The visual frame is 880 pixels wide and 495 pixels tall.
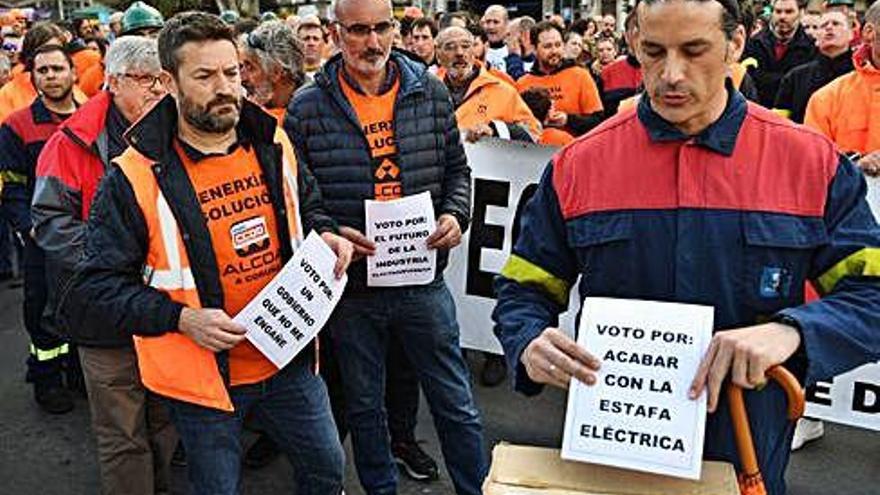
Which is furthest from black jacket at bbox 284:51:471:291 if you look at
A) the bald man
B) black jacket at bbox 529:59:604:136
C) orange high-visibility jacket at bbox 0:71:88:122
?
orange high-visibility jacket at bbox 0:71:88:122

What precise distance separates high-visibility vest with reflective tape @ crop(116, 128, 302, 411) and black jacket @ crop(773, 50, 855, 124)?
13.9 ft

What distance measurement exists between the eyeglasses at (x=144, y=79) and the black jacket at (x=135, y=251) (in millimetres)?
922

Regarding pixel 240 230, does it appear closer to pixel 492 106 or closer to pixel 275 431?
pixel 275 431

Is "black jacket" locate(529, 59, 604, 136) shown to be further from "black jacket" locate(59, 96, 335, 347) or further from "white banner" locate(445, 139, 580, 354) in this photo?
"black jacket" locate(59, 96, 335, 347)

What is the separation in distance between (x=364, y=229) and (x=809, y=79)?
3.61 metres

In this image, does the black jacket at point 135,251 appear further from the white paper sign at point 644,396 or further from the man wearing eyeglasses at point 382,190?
the white paper sign at point 644,396

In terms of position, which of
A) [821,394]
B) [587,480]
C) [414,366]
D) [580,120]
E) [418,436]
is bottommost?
[418,436]

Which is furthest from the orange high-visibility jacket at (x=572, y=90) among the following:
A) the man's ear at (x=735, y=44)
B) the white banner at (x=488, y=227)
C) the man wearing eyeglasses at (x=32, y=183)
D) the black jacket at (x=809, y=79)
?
the man's ear at (x=735, y=44)

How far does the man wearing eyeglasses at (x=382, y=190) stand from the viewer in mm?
3402

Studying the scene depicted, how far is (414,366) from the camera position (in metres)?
3.58

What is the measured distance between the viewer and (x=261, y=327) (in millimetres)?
2750

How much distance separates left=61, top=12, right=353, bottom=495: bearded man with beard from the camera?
2629 millimetres

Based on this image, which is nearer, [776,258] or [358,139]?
[776,258]

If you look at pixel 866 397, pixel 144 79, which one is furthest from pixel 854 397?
pixel 144 79
